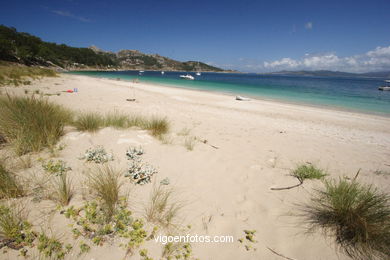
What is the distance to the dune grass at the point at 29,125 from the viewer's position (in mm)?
3125

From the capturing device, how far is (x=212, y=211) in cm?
230

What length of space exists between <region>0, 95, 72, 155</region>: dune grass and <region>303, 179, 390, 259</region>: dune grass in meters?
4.84

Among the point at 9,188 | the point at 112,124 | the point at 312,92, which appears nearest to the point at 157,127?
the point at 112,124

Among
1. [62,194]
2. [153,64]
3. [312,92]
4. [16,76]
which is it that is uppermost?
[153,64]

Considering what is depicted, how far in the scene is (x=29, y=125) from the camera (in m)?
3.54

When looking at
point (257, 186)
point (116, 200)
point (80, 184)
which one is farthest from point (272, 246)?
point (80, 184)

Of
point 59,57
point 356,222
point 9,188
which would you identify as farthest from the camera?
point 59,57

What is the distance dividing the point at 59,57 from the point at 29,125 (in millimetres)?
109377

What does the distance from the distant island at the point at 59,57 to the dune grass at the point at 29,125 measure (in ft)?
211

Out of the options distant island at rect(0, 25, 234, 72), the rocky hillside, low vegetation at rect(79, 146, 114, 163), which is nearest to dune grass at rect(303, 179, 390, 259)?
low vegetation at rect(79, 146, 114, 163)

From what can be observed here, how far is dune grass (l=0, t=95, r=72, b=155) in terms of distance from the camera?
3.12m

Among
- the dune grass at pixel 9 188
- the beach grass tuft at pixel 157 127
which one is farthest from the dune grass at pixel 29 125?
the beach grass tuft at pixel 157 127

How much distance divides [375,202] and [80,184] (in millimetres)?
3906

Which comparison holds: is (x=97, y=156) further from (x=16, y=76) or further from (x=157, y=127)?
(x=16, y=76)
